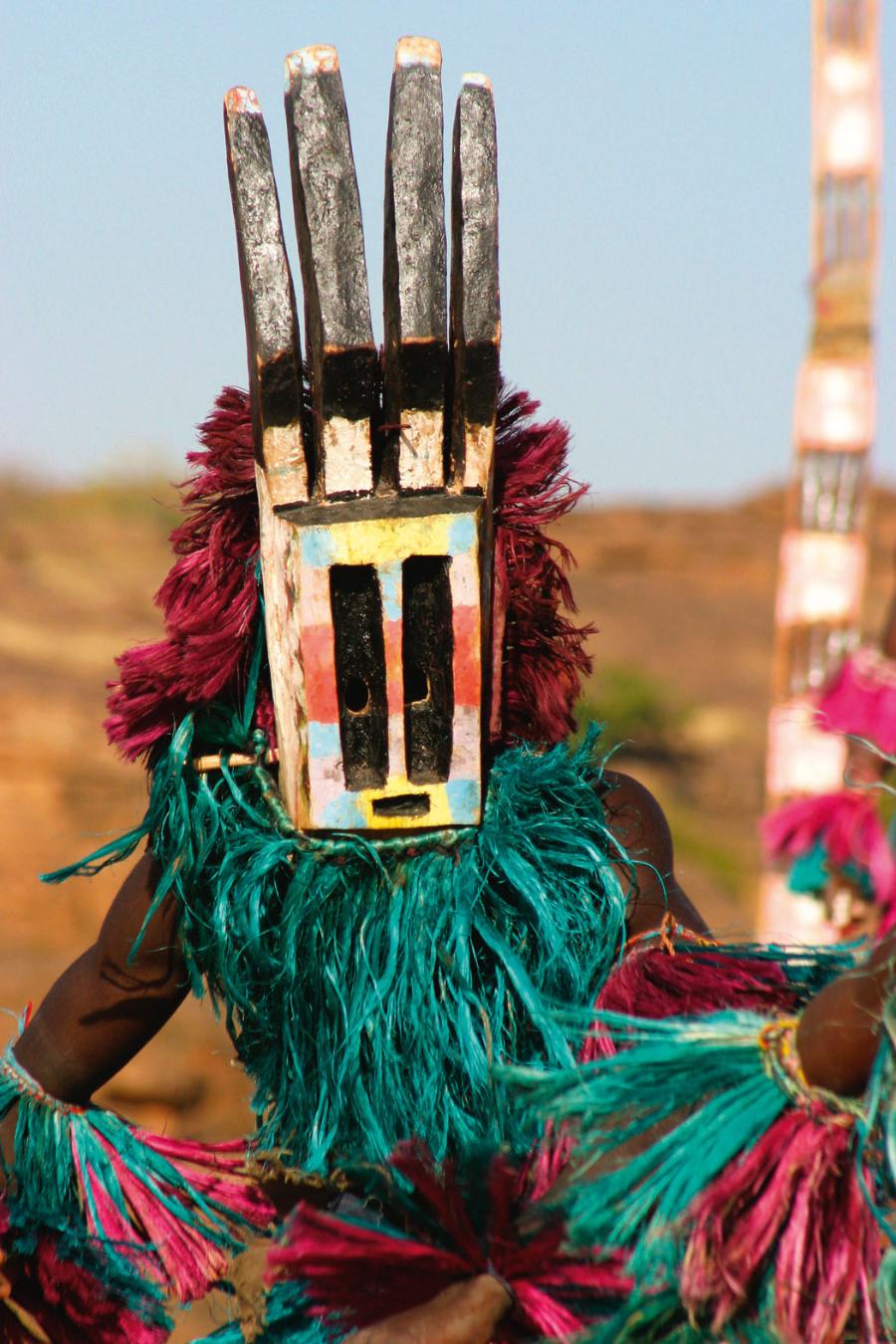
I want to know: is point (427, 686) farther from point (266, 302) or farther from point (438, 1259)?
point (438, 1259)

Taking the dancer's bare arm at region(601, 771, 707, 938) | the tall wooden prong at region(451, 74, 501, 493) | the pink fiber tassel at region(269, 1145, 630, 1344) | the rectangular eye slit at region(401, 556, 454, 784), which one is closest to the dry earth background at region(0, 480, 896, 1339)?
the dancer's bare arm at region(601, 771, 707, 938)

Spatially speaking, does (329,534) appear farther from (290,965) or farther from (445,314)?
(290,965)

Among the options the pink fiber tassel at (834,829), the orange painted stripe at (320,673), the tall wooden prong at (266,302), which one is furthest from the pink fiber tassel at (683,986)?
the pink fiber tassel at (834,829)

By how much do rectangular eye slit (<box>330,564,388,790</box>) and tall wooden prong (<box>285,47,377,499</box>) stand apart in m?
0.12

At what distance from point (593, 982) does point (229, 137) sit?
1.12 m

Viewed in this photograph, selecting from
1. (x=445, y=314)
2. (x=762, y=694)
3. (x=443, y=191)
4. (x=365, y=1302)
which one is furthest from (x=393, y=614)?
(x=762, y=694)

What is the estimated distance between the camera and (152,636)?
14.7 m

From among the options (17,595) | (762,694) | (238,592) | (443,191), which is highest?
(443,191)

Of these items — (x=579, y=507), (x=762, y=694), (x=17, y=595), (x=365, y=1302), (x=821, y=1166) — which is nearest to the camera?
(x=821, y=1166)

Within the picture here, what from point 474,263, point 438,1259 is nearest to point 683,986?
point 438,1259

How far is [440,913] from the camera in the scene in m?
2.01

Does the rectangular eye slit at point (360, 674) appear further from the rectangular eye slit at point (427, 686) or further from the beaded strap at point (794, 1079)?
the beaded strap at point (794, 1079)

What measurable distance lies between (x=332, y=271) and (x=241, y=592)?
17.5 inches

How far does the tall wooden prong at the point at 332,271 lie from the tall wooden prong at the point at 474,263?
0.37 feet
